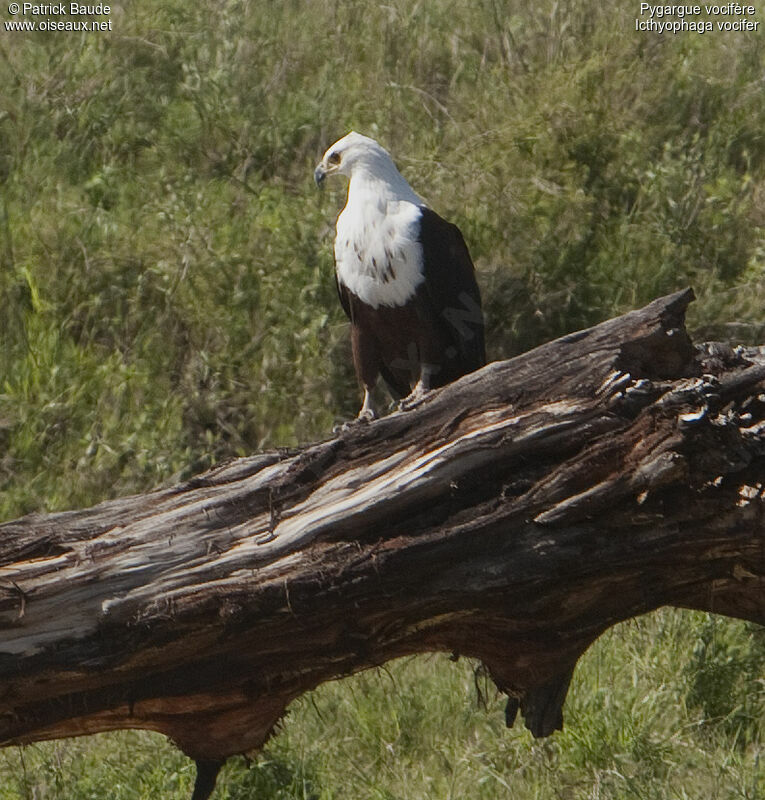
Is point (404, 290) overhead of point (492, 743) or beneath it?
overhead

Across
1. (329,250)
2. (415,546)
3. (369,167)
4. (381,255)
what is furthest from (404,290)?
(415,546)

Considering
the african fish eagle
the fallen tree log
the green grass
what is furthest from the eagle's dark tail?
the african fish eagle

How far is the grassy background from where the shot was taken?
4.73 metres

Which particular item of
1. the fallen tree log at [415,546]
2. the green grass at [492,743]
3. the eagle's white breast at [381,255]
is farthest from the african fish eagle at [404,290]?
the fallen tree log at [415,546]

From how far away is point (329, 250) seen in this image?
6152mm

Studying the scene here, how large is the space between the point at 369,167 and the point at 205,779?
278cm

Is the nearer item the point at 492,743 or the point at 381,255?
the point at 492,743

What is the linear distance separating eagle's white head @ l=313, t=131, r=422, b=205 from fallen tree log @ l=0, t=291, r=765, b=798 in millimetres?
2312

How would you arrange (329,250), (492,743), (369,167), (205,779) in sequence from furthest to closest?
(329,250)
(369,167)
(492,743)
(205,779)

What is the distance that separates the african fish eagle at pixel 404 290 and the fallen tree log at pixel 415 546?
1869mm

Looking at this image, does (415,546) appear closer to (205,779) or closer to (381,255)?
(205,779)

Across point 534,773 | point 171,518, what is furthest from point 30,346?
point 171,518

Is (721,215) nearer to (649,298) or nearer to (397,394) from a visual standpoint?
(649,298)

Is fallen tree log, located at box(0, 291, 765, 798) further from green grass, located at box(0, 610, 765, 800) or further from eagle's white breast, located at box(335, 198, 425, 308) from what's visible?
eagle's white breast, located at box(335, 198, 425, 308)
